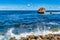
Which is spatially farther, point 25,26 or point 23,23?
point 23,23

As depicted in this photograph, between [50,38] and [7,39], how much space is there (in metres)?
3.00

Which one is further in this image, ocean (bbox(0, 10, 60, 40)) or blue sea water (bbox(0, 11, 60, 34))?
blue sea water (bbox(0, 11, 60, 34))

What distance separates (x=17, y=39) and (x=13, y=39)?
1.08 feet

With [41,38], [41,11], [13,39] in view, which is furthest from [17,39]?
[41,11]

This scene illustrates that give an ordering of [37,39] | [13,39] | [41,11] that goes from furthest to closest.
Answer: [41,11], [13,39], [37,39]

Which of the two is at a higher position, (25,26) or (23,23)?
(25,26)

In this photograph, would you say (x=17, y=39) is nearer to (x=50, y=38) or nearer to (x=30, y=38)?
(x=30, y=38)

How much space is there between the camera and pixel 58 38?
1444cm

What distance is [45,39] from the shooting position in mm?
14469

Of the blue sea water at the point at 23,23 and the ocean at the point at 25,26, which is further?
the blue sea water at the point at 23,23

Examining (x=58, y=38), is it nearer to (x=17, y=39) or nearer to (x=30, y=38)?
(x=30, y=38)

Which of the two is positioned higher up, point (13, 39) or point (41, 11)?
point (13, 39)

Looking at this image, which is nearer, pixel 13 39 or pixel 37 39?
pixel 37 39

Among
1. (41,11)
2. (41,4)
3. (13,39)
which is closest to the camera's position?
(13,39)
